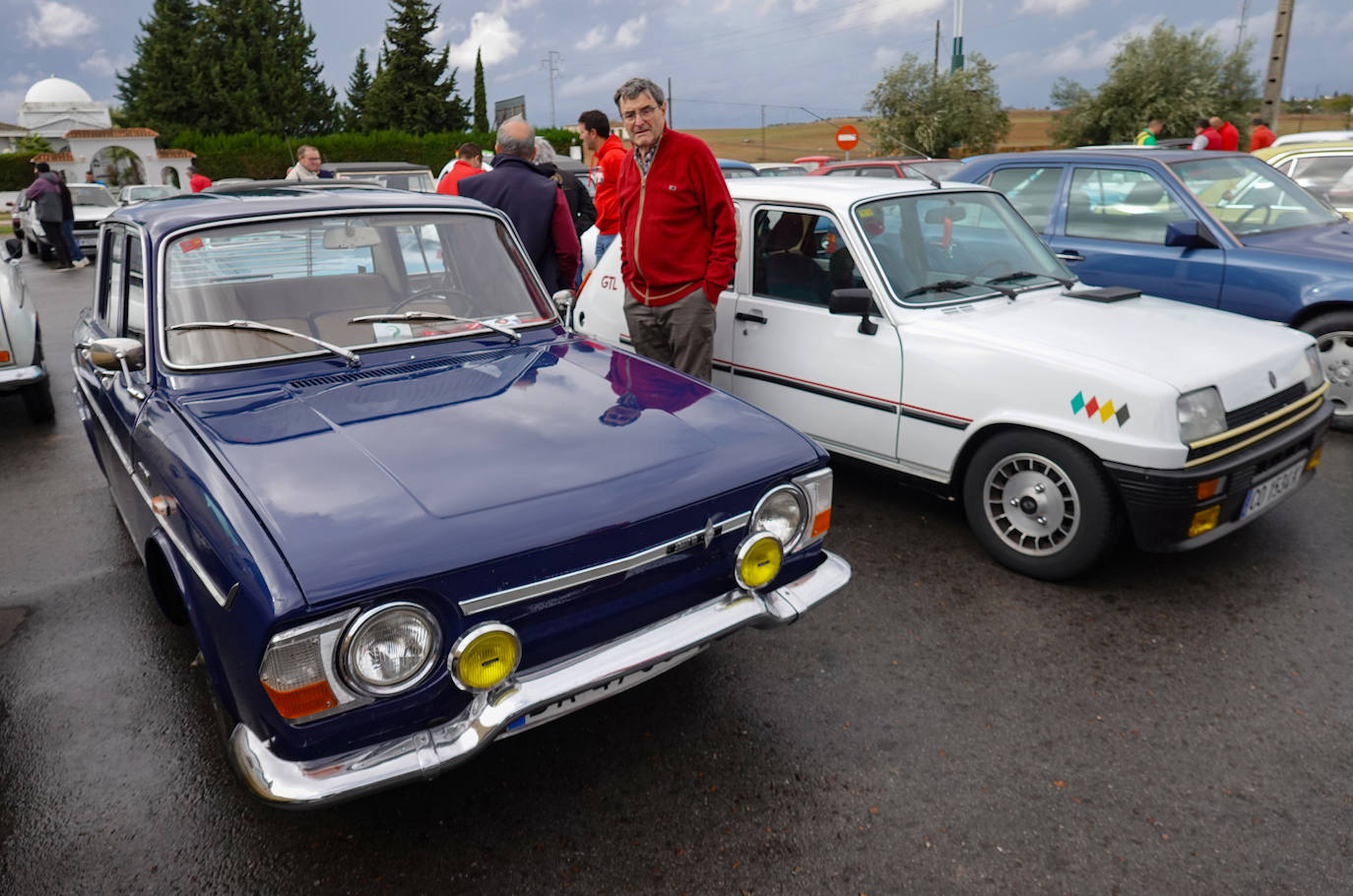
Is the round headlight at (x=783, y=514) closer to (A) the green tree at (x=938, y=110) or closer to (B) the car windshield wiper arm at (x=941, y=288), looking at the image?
(B) the car windshield wiper arm at (x=941, y=288)

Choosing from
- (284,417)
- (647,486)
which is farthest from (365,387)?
(647,486)

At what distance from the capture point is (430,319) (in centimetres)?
331

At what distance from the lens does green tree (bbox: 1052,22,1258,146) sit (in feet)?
101

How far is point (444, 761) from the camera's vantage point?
2.03m

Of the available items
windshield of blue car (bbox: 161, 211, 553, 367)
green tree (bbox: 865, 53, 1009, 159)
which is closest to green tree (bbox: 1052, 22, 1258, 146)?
green tree (bbox: 865, 53, 1009, 159)

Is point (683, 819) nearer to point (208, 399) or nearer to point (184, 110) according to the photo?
point (208, 399)

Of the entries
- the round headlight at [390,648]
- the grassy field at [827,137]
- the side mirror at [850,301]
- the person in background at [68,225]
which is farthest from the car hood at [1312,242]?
the grassy field at [827,137]

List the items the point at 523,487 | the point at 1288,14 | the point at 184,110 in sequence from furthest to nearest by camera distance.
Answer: the point at 184,110 < the point at 1288,14 < the point at 523,487

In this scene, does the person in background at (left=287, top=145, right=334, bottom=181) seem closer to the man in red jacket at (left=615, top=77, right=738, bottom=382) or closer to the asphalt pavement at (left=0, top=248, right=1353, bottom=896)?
the man in red jacket at (left=615, top=77, right=738, bottom=382)

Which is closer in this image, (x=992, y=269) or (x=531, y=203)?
(x=992, y=269)

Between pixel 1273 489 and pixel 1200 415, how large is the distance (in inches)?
27.4

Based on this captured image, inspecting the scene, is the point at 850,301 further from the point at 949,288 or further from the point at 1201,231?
the point at 1201,231

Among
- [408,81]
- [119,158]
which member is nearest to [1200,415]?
[119,158]

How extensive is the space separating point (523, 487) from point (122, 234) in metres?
2.53
